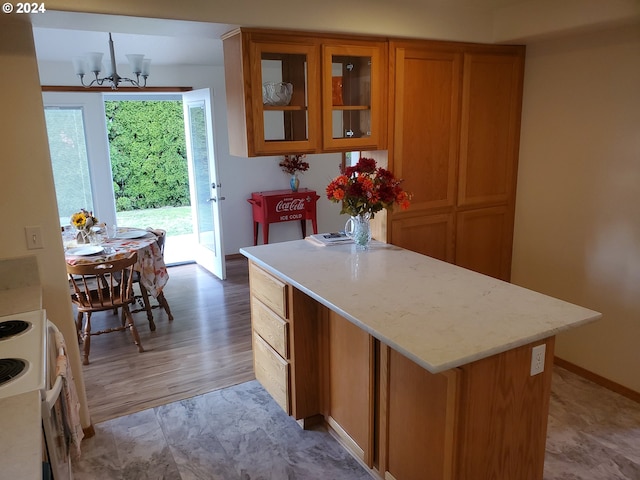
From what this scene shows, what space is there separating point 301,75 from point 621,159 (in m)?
1.90

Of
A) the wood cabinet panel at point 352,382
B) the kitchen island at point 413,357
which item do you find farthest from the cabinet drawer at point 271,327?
the wood cabinet panel at point 352,382

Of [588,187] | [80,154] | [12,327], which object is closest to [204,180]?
[80,154]

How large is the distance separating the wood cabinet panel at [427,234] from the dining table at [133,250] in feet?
6.87

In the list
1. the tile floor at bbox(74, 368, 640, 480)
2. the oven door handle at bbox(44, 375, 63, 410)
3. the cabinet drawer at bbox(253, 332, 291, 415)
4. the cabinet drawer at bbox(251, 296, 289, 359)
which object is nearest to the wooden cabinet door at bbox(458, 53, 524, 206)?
the tile floor at bbox(74, 368, 640, 480)

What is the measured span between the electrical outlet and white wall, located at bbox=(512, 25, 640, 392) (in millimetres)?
1465

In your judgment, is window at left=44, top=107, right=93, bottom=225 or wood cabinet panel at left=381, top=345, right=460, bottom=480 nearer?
wood cabinet panel at left=381, top=345, right=460, bottom=480

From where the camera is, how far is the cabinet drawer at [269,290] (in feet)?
8.70

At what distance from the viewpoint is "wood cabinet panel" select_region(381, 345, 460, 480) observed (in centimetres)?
180

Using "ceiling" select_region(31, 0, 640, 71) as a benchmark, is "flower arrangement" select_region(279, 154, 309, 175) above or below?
below

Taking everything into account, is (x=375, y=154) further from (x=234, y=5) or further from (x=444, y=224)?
(x=234, y=5)

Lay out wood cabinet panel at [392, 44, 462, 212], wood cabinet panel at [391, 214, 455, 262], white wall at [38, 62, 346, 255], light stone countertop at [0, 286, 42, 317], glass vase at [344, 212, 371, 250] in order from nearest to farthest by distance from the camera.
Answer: light stone countertop at [0, 286, 42, 317]
glass vase at [344, 212, 371, 250]
wood cabinet panel at [392, 44, 462, 212]
wood cabinet panel at [391, 214, 455, 262]
white wall at [38, 62, 346, 255]

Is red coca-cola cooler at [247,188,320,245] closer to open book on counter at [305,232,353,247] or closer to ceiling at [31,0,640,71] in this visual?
ceiling at [31,0,640,71]

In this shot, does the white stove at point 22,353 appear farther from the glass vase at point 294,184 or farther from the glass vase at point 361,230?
the glass vase at point 294,184
